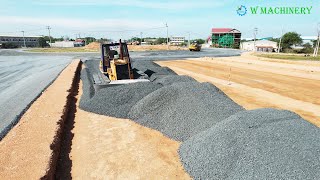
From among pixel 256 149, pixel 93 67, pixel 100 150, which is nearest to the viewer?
pixel 256 149

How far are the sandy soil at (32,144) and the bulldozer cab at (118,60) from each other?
13.6 ft

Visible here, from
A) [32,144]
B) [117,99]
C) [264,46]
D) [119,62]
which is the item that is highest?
[264,46]

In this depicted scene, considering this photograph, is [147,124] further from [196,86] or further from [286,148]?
[286,148]

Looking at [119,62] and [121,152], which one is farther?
[119,62]

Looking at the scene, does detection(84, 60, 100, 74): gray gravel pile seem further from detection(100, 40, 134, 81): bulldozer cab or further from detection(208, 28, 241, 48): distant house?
detection(208, 28, 241, 48): distant house

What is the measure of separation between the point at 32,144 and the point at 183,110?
196 inches

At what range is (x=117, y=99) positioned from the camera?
11.7m

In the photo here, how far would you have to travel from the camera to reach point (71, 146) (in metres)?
8.10

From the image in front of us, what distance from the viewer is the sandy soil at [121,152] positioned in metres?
6.50

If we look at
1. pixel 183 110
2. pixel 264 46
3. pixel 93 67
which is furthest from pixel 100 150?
pixel 264 46

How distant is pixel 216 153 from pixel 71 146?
4509mm

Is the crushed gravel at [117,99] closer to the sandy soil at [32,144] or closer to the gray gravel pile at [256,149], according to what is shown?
the sandy soil at [32,144]

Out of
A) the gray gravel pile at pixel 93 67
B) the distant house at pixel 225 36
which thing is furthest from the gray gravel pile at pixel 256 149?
the distant house at pixel 225 36

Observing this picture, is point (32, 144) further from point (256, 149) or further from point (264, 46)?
point (264, 46)
